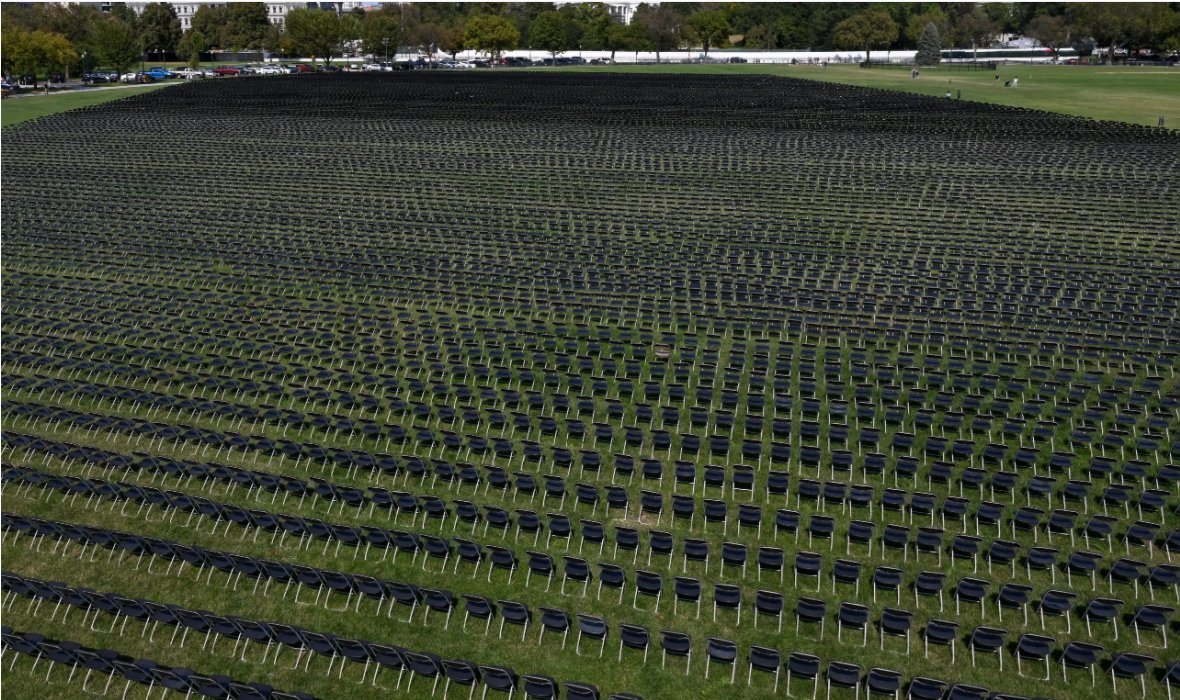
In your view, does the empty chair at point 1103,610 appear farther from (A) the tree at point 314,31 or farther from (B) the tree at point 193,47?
(B) the tree at point 193,47

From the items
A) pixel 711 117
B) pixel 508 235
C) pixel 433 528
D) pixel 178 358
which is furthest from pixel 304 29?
pixel 433 528

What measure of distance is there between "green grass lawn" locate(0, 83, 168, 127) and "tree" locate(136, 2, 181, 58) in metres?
48.9

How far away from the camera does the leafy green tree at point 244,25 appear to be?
164m

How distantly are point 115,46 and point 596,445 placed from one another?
124610mm

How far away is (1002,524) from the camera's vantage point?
1675cm

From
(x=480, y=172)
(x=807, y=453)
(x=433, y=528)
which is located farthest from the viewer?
(x=480, y=172)

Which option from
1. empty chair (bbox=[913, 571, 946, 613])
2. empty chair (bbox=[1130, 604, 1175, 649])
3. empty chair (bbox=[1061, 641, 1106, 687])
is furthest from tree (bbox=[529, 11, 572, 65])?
empty chair (bbox=[1061, 641, 1106, 687])

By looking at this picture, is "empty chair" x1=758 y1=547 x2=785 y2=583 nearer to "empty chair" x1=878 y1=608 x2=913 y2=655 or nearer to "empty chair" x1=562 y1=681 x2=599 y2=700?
"empty chair" x1=878 y1=608 x2=913 y2=655

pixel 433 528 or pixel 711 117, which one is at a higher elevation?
pixel 711 117

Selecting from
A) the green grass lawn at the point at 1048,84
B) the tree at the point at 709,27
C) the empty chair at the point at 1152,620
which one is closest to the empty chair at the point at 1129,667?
the empty chair at the point at 1152,620

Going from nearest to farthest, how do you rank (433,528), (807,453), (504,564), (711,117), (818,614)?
(818,614), (504,564), (433,528), (807,453), (711,117)

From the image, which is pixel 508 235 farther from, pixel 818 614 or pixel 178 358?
pixel 818 614

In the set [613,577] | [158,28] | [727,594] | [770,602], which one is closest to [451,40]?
[158,28]

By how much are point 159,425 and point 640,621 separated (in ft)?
44.7
